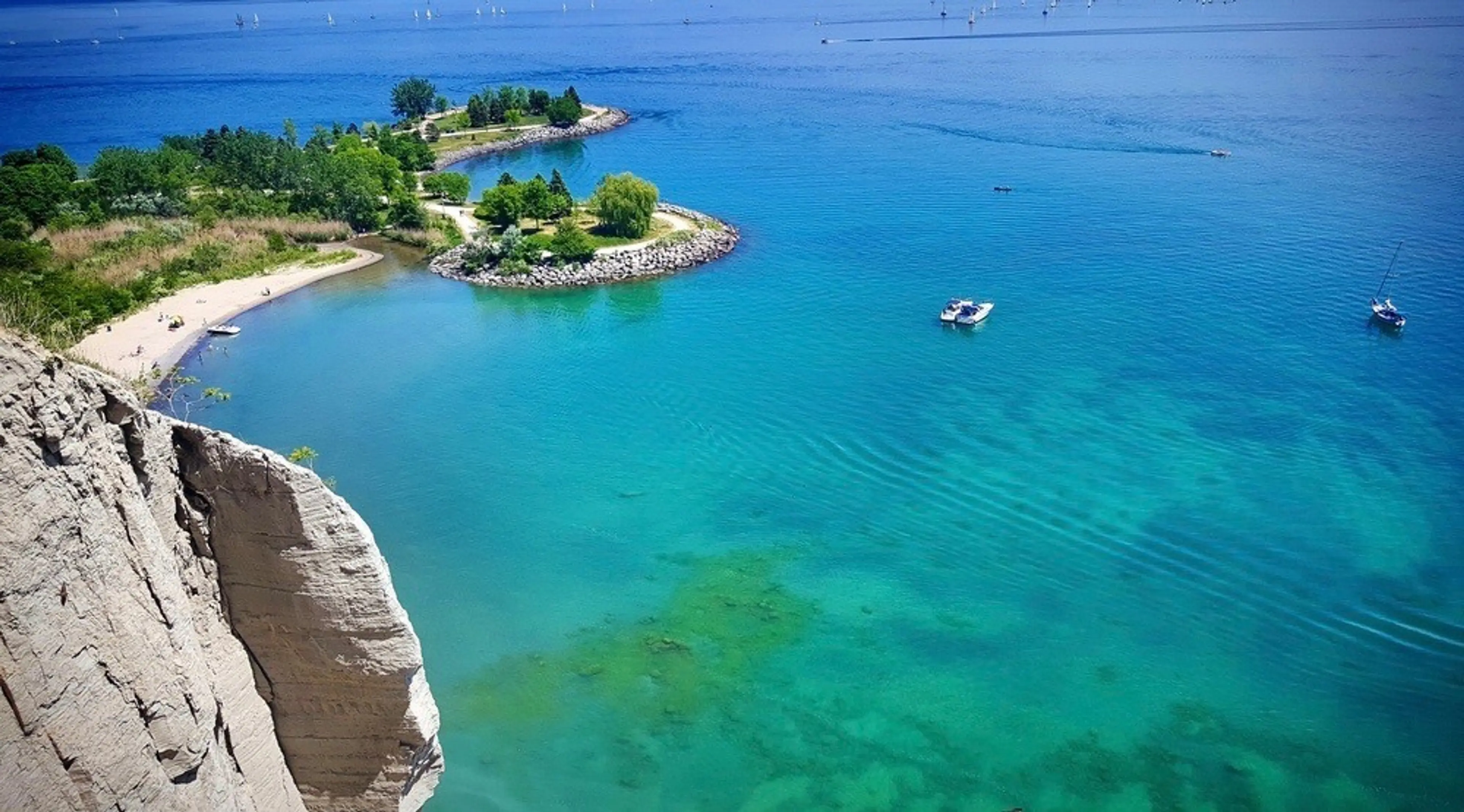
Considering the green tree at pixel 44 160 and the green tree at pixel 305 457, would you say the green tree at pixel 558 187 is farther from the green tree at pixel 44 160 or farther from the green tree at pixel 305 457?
the green tree at pixel 305 457

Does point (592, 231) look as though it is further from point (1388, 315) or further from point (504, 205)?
point (1388, 315)

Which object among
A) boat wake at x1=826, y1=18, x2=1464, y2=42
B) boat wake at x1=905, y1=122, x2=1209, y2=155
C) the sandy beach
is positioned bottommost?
the sandy beach

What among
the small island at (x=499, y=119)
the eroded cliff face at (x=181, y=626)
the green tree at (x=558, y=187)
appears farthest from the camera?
the small island at (x=499, y=119)

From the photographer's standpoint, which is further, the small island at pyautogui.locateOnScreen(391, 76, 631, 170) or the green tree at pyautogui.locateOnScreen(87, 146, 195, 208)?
the small island at pyautogui.locateOnScreen(391, 76, 631, 170)

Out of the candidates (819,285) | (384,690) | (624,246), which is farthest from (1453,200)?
(384,690)

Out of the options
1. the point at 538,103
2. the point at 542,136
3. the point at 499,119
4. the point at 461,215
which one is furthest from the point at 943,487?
A: the point at 538,103

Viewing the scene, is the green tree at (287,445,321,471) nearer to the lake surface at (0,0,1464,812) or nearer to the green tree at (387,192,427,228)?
the lake surface at (0,0,1464,812)

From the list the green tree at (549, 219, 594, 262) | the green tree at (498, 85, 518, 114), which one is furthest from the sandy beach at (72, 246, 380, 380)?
the green tree at (498, 85, 518, 114)

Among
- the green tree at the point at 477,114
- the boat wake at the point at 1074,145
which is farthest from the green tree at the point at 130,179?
the boat wake at the point at 1074,145
